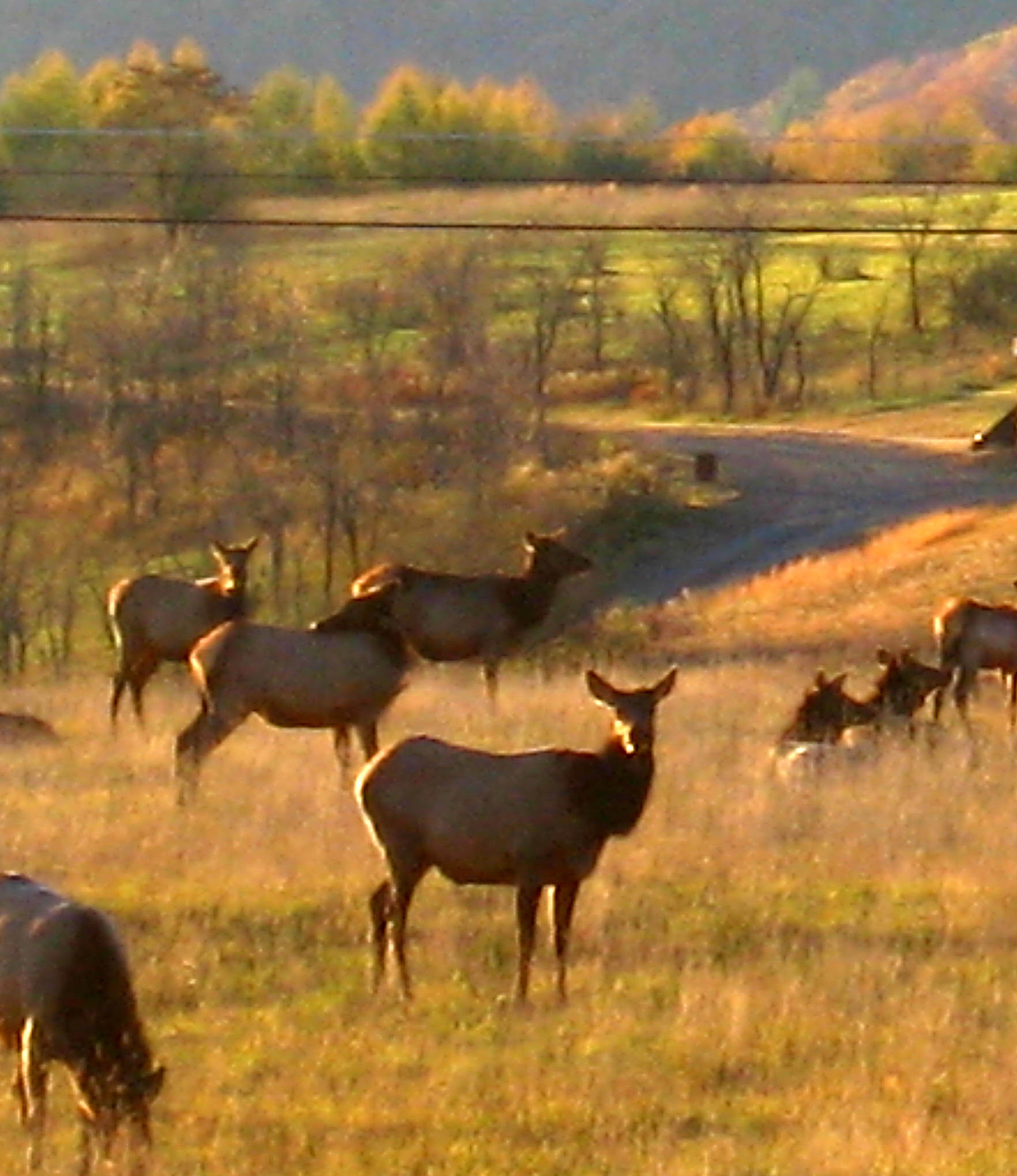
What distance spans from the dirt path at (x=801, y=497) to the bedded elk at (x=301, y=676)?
3060cm

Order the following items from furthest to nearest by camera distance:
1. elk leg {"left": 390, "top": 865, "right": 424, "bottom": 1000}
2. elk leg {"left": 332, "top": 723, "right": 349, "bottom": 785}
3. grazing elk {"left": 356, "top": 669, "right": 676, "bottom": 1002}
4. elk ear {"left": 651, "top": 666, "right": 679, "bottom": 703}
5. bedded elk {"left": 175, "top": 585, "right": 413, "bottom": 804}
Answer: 1. elk leg {"left": 332, "top": 723, "right": 349, "bottom": 785}
2. bedded elk {"left": 175, "top": 585, "right": 413, "bottom": 804}
3. elk ear {"left": 651, "top": 666, "right": 679, "bottom": 703}
4. elk leg {"left": 390, "top": 865, "right": 424, "bottom": 1000}
5. grazing elk {"left": 356, "top": 669, "right": 676, "bottom": 1002}

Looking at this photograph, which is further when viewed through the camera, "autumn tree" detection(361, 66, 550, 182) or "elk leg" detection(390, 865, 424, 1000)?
"autumn tree" detection(361, 66, 550, 182)

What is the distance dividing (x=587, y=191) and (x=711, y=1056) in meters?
25.1

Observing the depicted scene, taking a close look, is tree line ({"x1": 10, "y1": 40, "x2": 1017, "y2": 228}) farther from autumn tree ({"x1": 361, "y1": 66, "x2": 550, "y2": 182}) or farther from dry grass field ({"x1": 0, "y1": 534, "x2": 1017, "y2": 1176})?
dry grass field ({"x1": 0, "y1": 534, "x2": 1017, "y2": 1176})

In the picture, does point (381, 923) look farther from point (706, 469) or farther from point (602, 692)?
point (706, 469)

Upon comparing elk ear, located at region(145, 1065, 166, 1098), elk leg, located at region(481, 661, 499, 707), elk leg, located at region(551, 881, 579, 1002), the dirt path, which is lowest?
the dirt path

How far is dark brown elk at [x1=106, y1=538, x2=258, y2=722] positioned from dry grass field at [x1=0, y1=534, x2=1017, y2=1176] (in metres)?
2.02

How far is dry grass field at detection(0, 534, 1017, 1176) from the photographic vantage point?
461 inches

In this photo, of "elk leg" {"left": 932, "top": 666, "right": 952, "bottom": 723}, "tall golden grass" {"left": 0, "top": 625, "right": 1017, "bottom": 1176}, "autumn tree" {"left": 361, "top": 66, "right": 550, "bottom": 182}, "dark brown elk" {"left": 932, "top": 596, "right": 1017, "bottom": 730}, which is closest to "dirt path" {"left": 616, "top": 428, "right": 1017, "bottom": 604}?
"autumn tree" {"left": 361, "top": 66, "right": 550, "bottom": 182}

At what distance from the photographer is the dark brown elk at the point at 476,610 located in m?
25.7

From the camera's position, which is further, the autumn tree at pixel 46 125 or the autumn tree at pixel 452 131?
the autumn tree at pixel 46 125

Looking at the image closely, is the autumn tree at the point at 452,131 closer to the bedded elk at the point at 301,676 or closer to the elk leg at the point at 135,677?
the bedded elk at the point at 301,676

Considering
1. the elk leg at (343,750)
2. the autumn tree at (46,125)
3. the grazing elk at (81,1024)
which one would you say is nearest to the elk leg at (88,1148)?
the grazing elk at (81,1024)

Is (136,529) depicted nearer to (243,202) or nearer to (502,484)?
(502,484)
